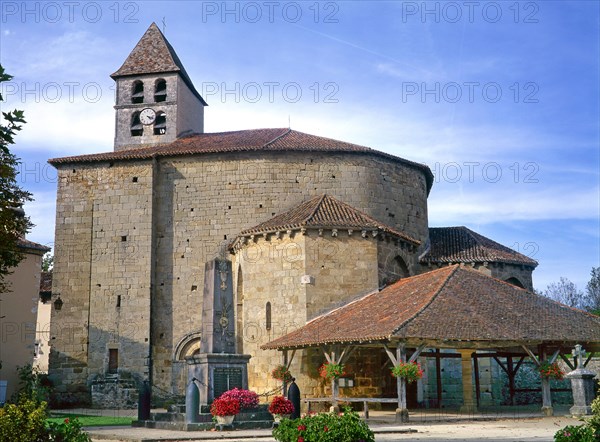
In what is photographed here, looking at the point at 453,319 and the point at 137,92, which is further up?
the point at 137,92

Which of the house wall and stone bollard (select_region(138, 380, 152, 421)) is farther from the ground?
the house wall

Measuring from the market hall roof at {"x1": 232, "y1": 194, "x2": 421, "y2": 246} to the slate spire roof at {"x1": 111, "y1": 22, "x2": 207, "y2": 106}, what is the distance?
1152 cm

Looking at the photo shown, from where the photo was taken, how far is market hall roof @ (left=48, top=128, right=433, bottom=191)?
1059 inches

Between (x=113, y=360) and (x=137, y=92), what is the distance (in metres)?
13.4

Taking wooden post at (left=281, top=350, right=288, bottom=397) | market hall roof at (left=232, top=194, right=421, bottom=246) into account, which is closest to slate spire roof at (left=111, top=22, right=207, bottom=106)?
market hall roof at (left=232, top=194, right=421, bottom=246)

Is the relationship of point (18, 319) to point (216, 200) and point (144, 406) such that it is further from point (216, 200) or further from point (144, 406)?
point (216, 200)

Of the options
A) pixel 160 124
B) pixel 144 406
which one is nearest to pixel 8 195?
pixel 144 406

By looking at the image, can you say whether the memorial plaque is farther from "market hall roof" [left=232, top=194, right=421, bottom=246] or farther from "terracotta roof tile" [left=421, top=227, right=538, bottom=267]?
"terracotta roof tile" [left=421, top=227, right=538, bottom=267]

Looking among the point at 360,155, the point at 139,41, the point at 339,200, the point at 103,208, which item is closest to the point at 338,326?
the point at 339,200

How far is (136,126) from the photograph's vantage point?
32.2 meters

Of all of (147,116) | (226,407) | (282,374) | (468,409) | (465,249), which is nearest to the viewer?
(226,407)

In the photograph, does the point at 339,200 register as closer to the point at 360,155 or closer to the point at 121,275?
the point at 360,155

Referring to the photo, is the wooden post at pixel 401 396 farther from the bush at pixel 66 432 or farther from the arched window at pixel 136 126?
the arched window at pixel 136 126

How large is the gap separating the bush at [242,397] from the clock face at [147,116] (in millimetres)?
19655
